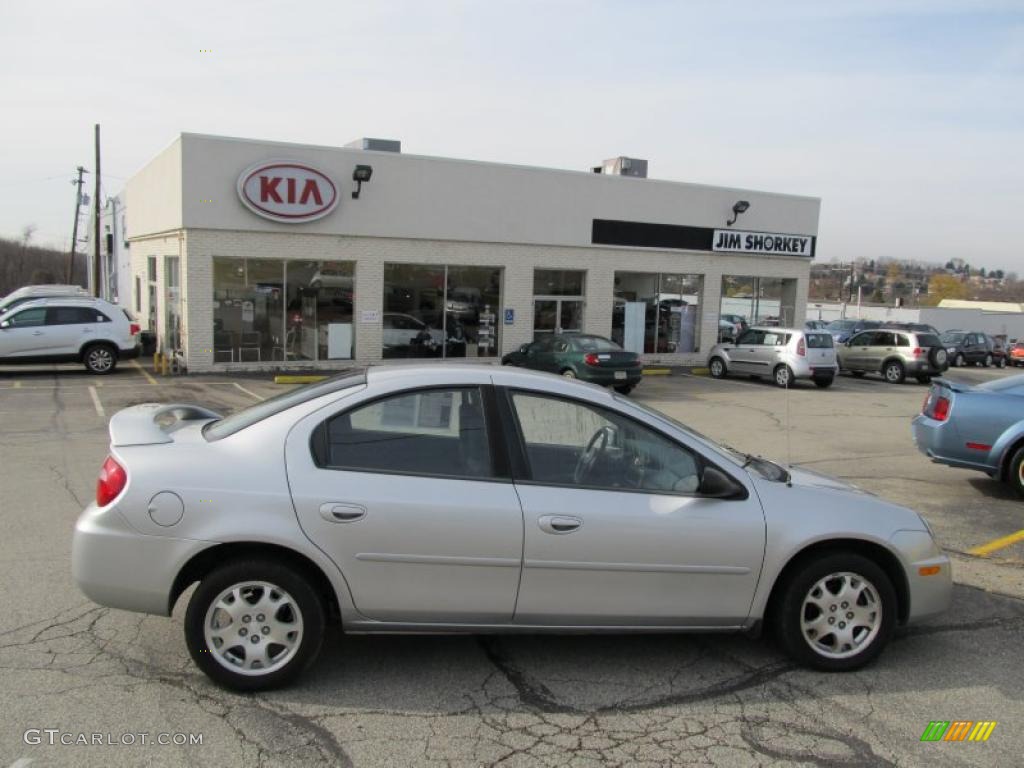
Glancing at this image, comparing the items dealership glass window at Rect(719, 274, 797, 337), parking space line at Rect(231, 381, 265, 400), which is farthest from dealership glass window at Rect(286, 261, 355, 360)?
dealership glass window at Rect(719, 274, 797, 337)

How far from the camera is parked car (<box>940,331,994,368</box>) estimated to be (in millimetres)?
36875

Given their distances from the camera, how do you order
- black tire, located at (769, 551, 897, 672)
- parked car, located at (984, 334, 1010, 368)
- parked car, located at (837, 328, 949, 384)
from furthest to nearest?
parked car, located at (984, 334, 1010, 368) < parked car, located at (837, 328, 949, 384) < black tire, located at (769, 551, 897, 672)

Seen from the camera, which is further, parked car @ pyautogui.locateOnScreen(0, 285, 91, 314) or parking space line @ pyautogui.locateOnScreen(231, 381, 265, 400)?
parked car @ pyautogui.locateOnScreen(0, 285, 91, 314)

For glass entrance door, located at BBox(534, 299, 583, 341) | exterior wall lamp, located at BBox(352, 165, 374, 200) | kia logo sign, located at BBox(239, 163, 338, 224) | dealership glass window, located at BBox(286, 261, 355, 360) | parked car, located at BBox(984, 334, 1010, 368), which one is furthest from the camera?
parked car, located at BBox(984, 334, 1010, 368)

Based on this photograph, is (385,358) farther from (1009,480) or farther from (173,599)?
(173,599)

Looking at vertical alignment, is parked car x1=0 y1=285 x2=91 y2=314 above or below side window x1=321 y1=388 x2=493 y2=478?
above

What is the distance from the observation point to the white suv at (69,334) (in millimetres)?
17984

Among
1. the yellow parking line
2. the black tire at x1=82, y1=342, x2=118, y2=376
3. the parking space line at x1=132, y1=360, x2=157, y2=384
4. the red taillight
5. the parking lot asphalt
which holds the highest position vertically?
the red taillight

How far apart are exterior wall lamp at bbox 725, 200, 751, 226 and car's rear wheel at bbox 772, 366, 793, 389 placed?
246 inches

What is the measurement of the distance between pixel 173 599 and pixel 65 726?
0.66m

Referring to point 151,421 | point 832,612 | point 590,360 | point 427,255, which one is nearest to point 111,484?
point 151,421

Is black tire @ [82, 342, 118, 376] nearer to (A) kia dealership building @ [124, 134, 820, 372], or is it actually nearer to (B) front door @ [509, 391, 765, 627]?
(A) kia dealership building @ [124, 134, 820, 372]

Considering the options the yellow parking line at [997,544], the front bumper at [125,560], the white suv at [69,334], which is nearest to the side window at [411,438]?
the front bumper at [125,560]

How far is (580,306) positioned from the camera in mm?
24562
